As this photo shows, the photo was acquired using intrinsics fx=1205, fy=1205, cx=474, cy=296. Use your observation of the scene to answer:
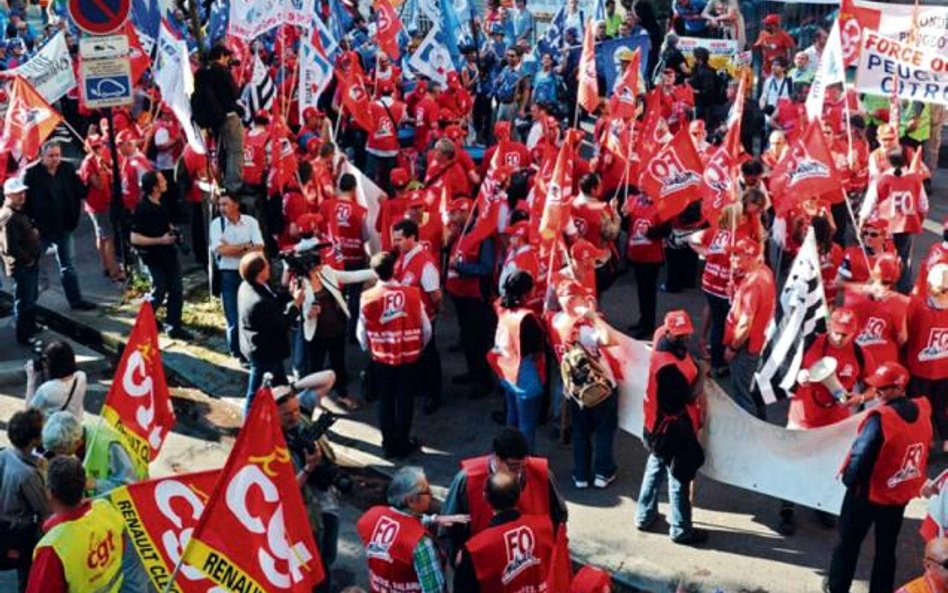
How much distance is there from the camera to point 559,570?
234 inches

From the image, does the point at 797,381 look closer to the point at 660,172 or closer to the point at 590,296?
the point at 590,296

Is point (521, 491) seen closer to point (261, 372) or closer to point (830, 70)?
point (261, 372)

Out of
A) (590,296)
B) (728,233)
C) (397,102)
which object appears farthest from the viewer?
(397,102)

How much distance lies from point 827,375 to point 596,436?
201 centimetres

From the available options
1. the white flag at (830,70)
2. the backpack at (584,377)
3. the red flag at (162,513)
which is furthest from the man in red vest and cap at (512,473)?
the white flag at (830,70)

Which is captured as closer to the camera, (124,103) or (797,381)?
(797,381)

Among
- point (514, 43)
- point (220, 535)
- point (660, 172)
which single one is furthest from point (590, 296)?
point (514, 43)

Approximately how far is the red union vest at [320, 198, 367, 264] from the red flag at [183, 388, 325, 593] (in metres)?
5.89

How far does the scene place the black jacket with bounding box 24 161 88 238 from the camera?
491 inches

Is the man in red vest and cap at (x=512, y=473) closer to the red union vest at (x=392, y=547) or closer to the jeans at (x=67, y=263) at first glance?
the red union vest at (x=392, y=547)

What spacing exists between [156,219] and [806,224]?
20.5 feet

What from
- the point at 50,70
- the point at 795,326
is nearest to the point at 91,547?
the point at 795,326

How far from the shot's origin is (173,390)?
37.9 feet

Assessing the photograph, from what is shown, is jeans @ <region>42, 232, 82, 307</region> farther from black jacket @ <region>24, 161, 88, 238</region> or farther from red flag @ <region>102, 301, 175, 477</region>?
red flag @ <region>102, 301, 175, 477</region>
